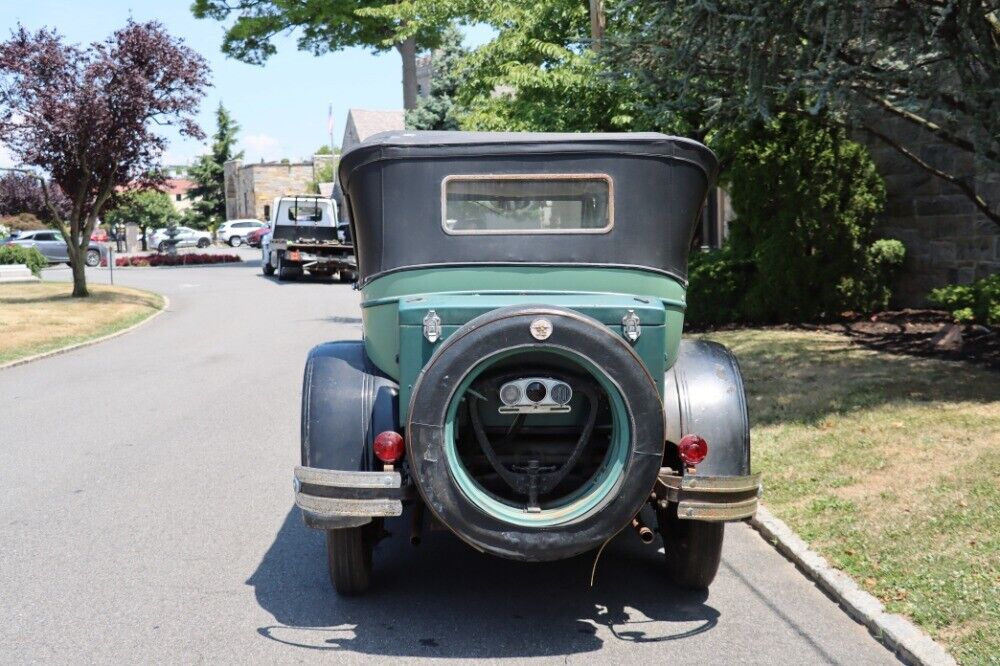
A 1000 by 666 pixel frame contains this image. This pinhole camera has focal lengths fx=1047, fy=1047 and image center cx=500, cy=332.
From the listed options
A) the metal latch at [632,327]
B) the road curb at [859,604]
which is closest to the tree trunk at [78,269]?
the road curb at [859,604]

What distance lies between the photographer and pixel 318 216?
31766mm

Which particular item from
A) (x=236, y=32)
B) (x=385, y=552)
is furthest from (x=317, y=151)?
(x=385, y=552)

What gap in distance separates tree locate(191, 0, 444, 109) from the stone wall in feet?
61.5

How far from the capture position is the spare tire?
4.33 m

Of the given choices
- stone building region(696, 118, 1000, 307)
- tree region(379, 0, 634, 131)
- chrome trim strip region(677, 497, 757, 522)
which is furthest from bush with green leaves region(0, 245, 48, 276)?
chrome trim strip region(677, 497, 757, 522)

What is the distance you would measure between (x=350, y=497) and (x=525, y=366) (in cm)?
96

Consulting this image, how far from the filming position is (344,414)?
16.1 ft

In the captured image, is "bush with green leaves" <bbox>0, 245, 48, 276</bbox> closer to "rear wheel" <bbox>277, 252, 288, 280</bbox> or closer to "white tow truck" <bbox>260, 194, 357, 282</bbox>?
"white tow truck" <bbox>260, 194, 357, 282</bbox>

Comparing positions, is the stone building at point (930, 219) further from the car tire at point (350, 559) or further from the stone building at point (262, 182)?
the stone building at point (262, 182)

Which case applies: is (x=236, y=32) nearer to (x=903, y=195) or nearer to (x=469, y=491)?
(x=903, y=195)

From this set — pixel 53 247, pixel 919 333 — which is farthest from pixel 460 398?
pixel 53 247

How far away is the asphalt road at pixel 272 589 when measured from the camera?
15.1ft

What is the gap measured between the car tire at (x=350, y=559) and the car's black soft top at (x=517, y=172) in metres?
1.29

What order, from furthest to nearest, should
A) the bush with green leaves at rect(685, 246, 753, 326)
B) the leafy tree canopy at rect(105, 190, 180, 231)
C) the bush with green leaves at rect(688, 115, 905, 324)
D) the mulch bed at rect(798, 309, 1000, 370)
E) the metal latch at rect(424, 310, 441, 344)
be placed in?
1. the leafy tree canopy at rect(105, 190, 180, 231)
2. the bush with green leaves at rect(685, 246, 753, 326)
3. the bush with green leaves at rect(688, 115, 905, 324)
4. the mulch bed at rect(798, 309, 1000, 370)
5. the metal latch at rect(424, 310, 441, 344)
